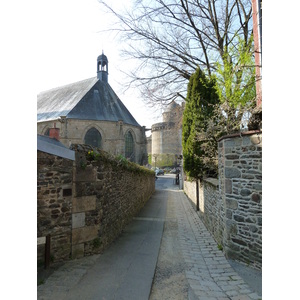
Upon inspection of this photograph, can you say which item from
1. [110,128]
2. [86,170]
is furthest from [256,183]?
[110,128]

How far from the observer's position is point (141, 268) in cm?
396

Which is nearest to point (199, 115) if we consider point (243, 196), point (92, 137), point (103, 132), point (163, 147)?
point (243, 196)

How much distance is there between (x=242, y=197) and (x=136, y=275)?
2471 mm

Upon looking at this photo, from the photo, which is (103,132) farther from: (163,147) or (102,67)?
(163,147)

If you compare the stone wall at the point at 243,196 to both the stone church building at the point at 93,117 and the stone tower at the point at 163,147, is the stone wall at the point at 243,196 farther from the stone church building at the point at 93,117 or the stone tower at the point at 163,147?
the stone tower at the point at 163,147

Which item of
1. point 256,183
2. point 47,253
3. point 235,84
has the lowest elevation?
point 47,253

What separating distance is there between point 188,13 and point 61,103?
20.2 meters

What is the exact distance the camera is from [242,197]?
4.09 m

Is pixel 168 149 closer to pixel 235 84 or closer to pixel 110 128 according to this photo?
pixel 110 128

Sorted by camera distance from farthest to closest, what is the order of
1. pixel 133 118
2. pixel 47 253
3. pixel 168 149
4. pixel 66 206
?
pixel 168 149 < pixel 133 118 < pixel 66 206 < pixel 47 253

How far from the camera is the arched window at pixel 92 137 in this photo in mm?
23117

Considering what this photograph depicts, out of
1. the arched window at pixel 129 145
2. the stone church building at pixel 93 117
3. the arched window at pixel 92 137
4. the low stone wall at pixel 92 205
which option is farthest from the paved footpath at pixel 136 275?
the arched window at pixel 129 145

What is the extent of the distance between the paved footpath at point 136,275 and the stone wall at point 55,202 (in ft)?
1.35

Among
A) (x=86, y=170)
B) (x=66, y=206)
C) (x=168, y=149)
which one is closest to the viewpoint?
(x=66, y=206)
